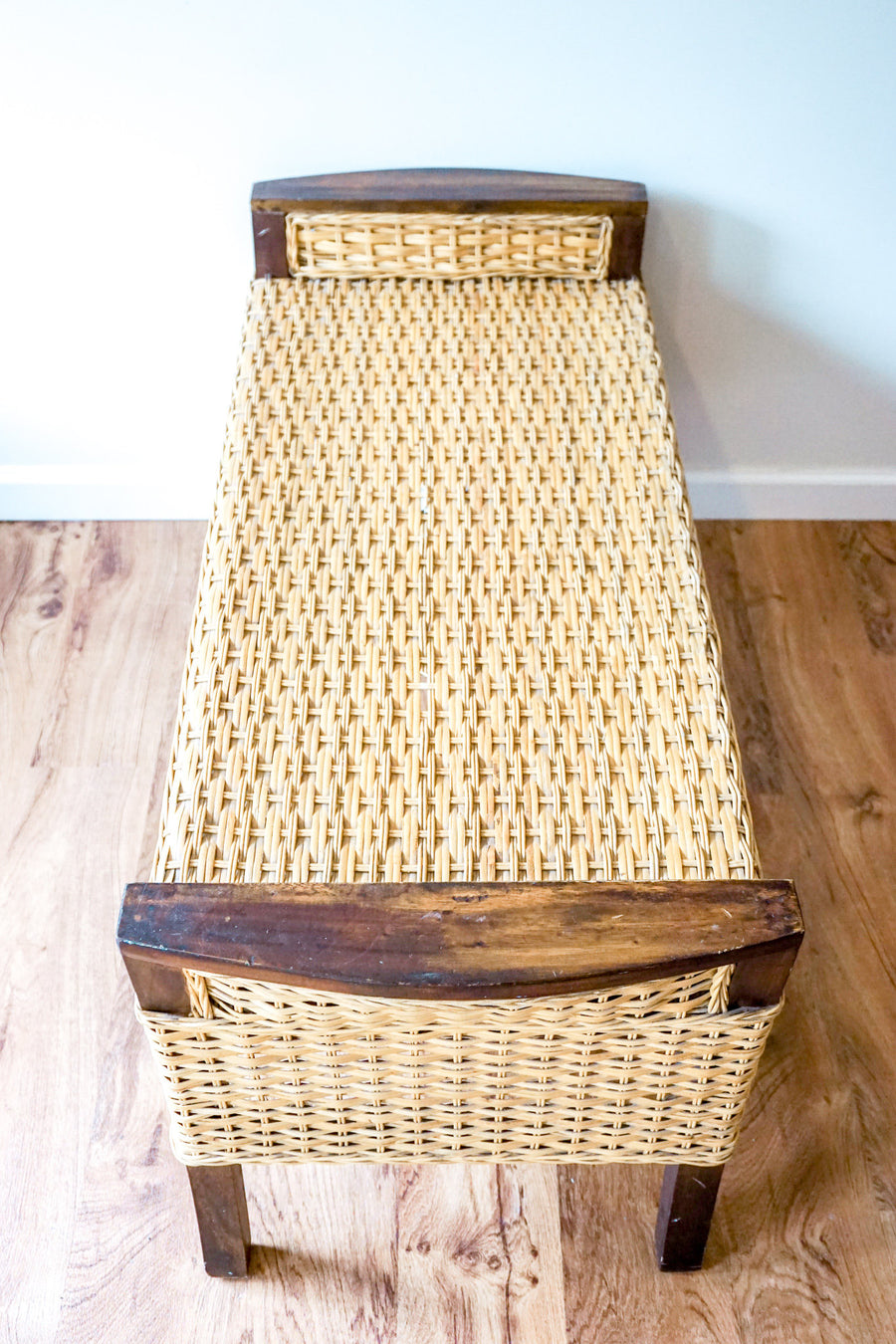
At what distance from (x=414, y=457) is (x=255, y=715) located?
13.6 inches

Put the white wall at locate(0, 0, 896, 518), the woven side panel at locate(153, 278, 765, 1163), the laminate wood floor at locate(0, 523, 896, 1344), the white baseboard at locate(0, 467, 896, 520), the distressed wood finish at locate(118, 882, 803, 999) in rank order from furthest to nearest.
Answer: the white baseboard at locate(0, 467, 896, 520) → the white wall at locate(0, 0, 896, 518) → the laminate wood floor at locate(0, 523, 896, 1344) → the woven side panel at locate(153, 278, 765, 1163) → the distressed wood finish at locate(118, 882, 803, 999)

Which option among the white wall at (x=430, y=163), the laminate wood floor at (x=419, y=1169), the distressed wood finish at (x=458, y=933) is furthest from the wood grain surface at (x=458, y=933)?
the white wall at (x=430, y=163)

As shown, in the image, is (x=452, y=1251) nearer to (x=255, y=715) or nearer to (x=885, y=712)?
(x=255, y=715)

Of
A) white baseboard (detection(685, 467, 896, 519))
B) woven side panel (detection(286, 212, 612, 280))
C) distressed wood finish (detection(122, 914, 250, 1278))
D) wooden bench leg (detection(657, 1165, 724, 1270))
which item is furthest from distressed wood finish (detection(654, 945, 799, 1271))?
white baseboard (detection(685, 467, 896, 519))

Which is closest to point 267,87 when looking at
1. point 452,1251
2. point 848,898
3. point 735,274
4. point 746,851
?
point 735,274

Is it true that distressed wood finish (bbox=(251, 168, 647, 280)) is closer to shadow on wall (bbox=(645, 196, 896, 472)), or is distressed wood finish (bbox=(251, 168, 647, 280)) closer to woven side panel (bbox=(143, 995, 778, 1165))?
shadow on wall (bbox=(645, 196, 896, 472))

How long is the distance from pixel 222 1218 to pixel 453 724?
0.44 meters

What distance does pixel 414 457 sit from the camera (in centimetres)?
117

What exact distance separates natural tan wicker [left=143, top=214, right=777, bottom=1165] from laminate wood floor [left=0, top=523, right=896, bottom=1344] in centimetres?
18

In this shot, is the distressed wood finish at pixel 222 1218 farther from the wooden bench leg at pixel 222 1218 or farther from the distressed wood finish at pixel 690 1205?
the distressed wood finish at pixel 690 1205

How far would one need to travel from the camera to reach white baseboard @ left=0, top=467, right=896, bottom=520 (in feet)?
5.54

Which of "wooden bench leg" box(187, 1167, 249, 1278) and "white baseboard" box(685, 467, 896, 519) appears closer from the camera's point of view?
"wooden bench leg" box(187, 1167, 249, 1278)

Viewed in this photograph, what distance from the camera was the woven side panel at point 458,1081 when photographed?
0.82 m

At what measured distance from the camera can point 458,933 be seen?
2.55 ft
